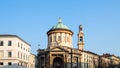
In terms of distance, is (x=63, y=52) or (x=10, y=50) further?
(x=63, y=52)

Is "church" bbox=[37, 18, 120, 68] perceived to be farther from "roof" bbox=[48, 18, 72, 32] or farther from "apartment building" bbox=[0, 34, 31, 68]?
"apartment building" bbox=[0, 34, 31, 68]

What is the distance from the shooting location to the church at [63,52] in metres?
88.9

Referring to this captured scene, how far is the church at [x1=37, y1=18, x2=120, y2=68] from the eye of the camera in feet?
292

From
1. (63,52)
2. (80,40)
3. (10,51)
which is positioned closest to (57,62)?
(63,52)

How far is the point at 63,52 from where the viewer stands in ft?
291

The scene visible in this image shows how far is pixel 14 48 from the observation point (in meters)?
75.0

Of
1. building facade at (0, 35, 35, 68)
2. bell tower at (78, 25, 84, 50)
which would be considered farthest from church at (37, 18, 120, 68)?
building facade at (0, 35, 35, 68)

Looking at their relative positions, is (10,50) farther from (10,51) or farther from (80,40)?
(80,40)

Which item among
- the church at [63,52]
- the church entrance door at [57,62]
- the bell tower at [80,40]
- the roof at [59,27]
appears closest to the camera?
the church at [63,52]

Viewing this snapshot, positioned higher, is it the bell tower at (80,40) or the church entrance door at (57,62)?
the bell tower at (80,40)

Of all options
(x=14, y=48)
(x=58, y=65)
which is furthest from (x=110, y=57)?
(x=14, y=48)

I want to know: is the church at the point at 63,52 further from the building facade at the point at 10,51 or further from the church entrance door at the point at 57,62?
the building facade at the point at 10,51

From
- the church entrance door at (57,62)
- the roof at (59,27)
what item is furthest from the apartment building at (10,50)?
the roof at (59,27)

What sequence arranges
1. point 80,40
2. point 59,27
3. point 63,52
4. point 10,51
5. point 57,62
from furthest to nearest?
point 80,40 → point 59,27 → point 57,62 → point 63,52 → point 10,51
